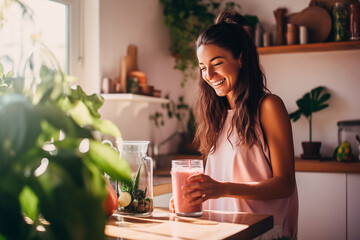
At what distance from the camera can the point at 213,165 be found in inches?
62.6

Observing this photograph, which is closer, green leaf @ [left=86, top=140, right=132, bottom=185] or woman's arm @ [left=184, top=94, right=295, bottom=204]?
green leaf @ [left=86, top=140, right=132, bottom=185]

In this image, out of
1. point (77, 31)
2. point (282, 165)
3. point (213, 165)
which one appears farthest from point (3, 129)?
point (77, 31)

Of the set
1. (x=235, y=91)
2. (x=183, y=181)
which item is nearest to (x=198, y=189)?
(x=183, y=181)

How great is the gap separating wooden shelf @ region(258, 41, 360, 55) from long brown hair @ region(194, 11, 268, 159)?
1892mm

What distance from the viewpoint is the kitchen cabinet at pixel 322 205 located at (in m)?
3.08

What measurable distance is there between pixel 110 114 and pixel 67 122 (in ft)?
8.12

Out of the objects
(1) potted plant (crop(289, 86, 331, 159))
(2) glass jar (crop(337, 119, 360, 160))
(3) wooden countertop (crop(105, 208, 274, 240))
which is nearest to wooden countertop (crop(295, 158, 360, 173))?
(1) potted plant (crop(289, 86, 331, 159))

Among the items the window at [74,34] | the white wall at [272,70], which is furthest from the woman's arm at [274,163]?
the white wall at [272,70]

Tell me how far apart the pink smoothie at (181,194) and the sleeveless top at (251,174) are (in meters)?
0.31

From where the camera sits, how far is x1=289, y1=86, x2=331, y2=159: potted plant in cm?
340

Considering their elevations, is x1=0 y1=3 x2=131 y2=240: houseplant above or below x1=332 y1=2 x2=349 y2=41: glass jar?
below

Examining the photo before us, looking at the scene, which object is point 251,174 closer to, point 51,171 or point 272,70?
point 51,171

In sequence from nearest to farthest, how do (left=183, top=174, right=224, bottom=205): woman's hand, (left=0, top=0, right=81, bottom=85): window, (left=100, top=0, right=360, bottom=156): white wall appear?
(left=183, top=174, right=224, bottom=205): woman's hand < (left=0, top=0, right=81, bottom=85): window < (left=100, top=0, right=360, bottom=156): white wall

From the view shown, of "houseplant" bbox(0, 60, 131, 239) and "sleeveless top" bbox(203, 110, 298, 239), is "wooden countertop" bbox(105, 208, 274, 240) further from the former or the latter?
"houseplant" bbox(0, 60, 131, 239)
